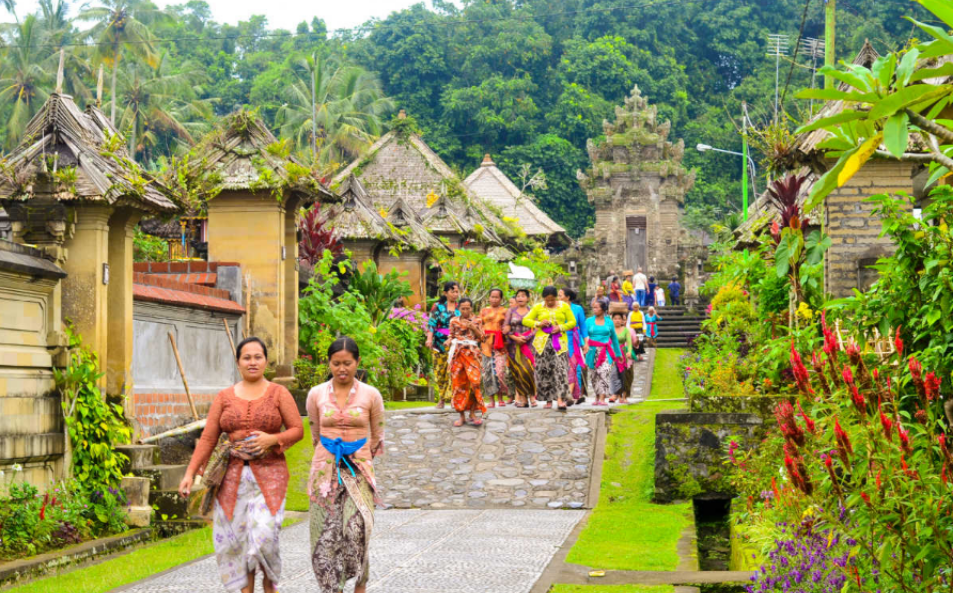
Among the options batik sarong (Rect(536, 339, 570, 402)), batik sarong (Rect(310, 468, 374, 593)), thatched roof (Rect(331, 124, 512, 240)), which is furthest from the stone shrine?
batik sarong (Rect(310, 468, 374, 593))

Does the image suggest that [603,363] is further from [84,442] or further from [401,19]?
[401,19]

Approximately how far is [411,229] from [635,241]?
79.3 feet

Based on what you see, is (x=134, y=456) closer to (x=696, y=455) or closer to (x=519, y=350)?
(x=696, y=455)

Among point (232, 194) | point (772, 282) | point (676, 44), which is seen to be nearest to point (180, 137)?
point (676, 44)

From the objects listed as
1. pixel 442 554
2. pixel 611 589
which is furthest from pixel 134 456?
pixel 611 589

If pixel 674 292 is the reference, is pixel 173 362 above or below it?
below

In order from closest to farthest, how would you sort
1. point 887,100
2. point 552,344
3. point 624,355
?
point 887,100 → point 552,344 → point 624,355

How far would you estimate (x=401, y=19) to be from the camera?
224 feet

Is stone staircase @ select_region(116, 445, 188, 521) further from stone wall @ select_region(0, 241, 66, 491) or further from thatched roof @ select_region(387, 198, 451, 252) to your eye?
thatched roof @ select_region(387, 198, 451, 252)

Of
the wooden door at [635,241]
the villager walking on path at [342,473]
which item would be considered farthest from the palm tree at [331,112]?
the villager walking on path at [342,473]

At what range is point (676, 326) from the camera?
1507 inches

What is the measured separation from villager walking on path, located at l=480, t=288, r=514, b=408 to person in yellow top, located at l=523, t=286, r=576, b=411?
0.56 meters

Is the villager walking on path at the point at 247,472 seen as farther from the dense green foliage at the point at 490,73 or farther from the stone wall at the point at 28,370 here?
the dense green foliage at the point at 490,73

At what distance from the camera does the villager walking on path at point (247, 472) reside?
6.91 meters
